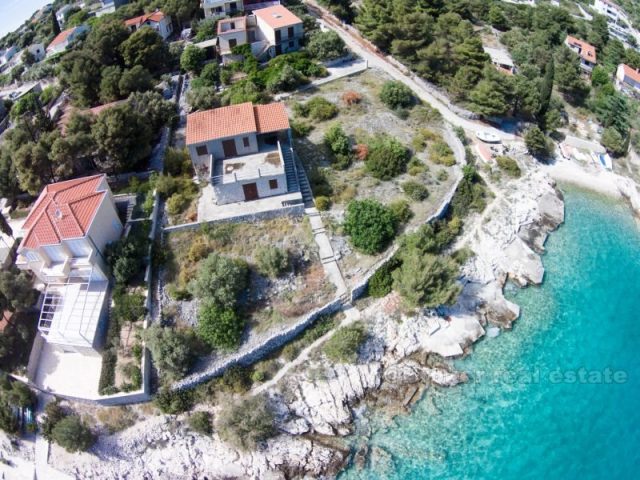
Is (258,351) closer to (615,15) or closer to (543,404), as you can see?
(543,404)

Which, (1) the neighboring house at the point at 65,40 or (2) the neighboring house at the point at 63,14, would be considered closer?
(1) the neighboring house at the point at 65,40

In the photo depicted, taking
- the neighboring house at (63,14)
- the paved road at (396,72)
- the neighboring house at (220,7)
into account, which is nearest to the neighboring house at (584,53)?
the paved road at (396,72)

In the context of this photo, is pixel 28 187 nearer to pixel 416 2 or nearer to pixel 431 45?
pixel 431 45

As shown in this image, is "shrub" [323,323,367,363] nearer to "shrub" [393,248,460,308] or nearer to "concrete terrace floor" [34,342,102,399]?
"shrub" [393,248,460,308]

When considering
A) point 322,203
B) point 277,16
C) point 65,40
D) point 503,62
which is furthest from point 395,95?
point 65,40

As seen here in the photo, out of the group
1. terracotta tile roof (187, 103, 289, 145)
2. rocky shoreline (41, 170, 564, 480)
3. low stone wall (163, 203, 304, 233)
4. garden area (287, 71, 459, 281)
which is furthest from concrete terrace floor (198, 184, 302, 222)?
rocky shoreline (41, 170, 564, 480)

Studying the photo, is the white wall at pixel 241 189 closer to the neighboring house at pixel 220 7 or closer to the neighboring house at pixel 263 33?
the neighboring house at pixel 263 33
